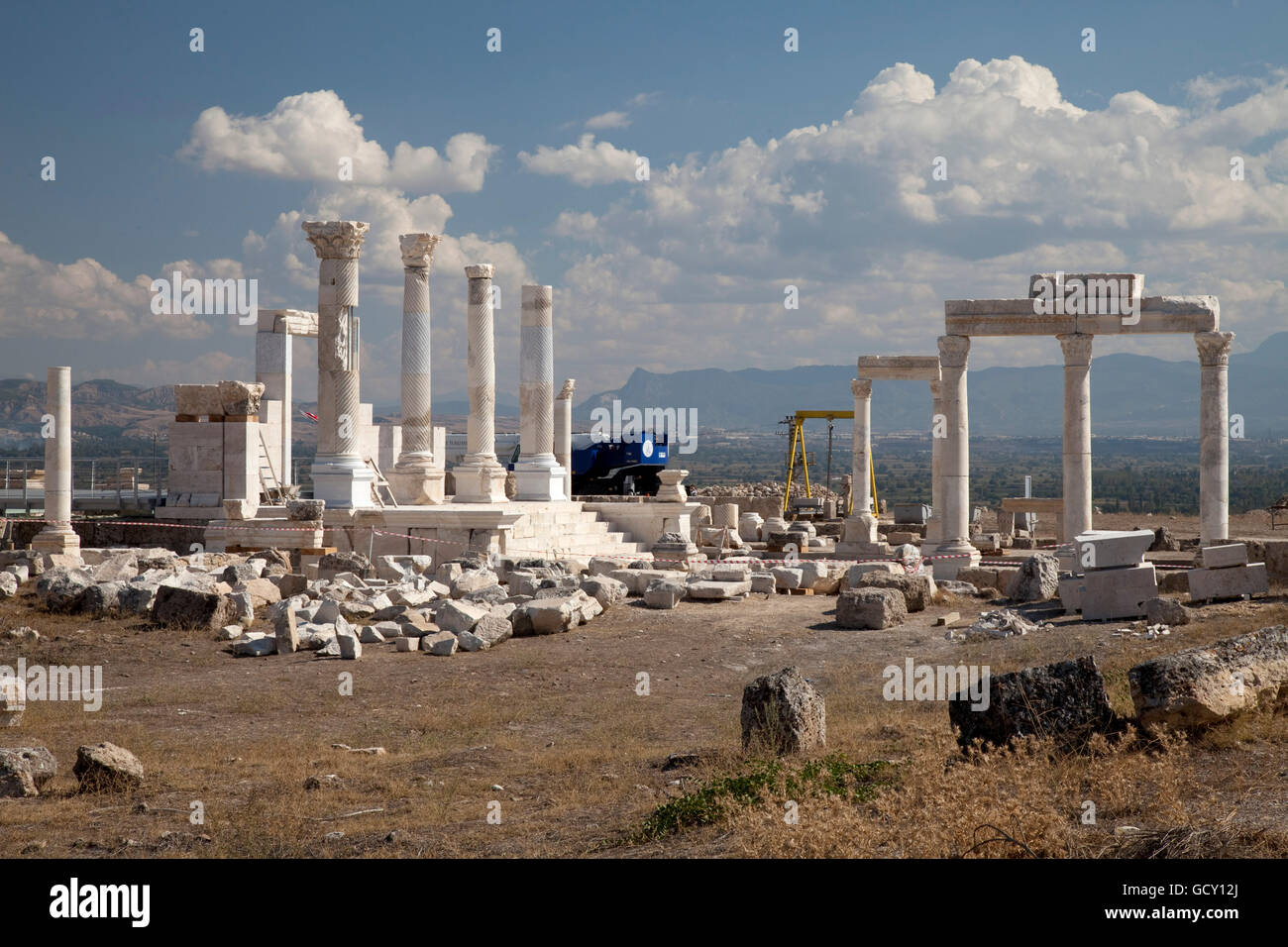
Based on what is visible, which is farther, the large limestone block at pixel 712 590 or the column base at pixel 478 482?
the column base at pixel 478 482

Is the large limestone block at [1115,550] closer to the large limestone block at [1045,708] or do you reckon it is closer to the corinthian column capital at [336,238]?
the large limestone block at [1045,708]

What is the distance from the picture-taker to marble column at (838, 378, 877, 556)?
32.1 meters

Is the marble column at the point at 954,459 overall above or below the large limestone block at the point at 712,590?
above

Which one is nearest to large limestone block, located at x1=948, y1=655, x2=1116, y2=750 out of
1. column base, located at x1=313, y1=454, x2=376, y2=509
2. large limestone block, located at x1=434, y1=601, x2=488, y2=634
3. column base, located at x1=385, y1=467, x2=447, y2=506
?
large limestone block, located at x1=434, y1=601, x2=488, y2=634

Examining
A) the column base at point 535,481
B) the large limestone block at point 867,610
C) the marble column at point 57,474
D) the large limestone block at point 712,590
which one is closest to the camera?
the large limestone block at point 867,610

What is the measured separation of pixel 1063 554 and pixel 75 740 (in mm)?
16645

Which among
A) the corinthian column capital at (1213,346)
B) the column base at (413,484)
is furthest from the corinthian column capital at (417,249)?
the corinthian column capital at (1213,346)

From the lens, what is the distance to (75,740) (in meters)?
11.5

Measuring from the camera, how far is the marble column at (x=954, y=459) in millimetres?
24734

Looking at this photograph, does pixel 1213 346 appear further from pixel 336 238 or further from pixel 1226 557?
pixel 336 238

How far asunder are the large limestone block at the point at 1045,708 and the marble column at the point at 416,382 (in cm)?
2110

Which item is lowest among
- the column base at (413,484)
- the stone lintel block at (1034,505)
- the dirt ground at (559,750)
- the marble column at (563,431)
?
the dirt ground at (559,750)
